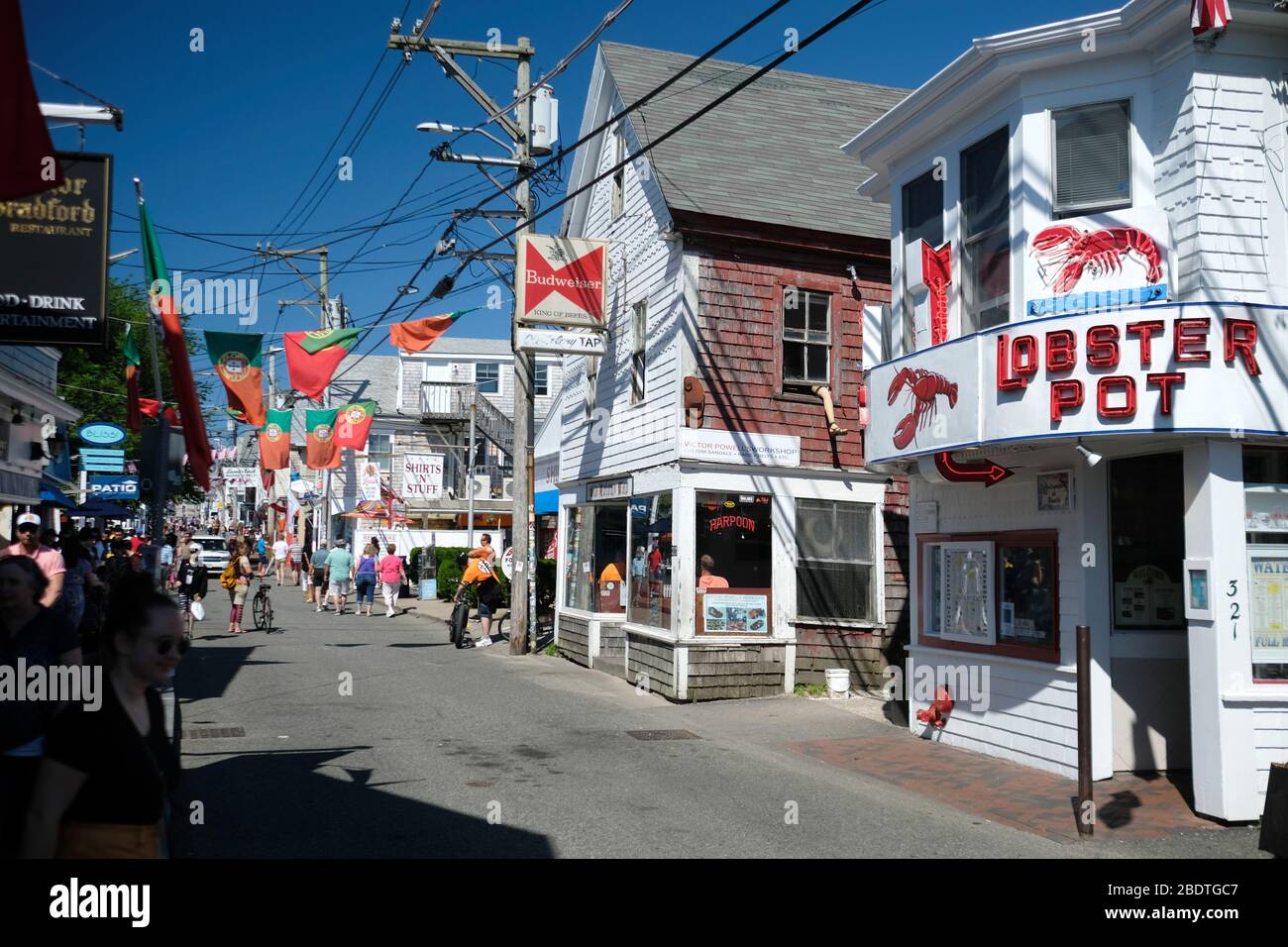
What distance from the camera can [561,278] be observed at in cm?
1728

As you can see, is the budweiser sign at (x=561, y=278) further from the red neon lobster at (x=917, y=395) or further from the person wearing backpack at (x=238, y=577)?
the person wearing backpack at (x=238, y=577)

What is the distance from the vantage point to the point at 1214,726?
28.3ft

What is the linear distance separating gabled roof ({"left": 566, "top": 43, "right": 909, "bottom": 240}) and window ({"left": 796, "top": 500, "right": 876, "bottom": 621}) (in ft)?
13.4

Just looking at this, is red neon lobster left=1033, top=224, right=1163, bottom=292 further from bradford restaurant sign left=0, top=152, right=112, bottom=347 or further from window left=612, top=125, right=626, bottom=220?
window left=612, top=125, right=626, bottom=220

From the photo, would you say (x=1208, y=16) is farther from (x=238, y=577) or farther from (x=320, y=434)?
(x=320, y=434)

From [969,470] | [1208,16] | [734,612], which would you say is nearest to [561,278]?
[734,612]

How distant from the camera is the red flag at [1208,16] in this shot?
855 centimetres

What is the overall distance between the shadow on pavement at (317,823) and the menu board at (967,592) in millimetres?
5781

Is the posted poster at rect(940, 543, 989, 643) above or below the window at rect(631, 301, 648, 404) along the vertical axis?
below

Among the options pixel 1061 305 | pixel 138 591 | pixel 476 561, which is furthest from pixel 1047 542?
pixel 476 561

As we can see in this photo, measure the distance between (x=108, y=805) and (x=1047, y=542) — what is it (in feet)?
29.3

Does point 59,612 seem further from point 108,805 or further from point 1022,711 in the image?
point 1022,711

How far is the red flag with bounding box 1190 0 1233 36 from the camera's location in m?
8.55

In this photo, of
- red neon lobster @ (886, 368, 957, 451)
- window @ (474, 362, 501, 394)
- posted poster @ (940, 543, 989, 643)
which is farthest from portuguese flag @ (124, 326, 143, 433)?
window @ (474, 362, 501, 394)
